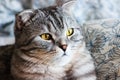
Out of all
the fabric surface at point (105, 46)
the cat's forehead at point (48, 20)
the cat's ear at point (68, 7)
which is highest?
the cat's ear at point (68, 7)

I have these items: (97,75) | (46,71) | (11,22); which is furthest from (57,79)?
(11,22)

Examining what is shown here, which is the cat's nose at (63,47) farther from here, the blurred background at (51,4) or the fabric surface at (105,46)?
the blurred background at (51,4)

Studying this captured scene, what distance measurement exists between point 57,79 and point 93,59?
175mm

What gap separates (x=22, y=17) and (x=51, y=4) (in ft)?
1.87

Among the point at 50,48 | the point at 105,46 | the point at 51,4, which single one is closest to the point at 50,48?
the point at 50,48

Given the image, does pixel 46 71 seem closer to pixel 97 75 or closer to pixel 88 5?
pixel 97 75

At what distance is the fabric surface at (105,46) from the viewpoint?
39.4 inches

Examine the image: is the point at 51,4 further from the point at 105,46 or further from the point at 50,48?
the point at 50,48

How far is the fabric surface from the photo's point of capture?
1.00 metres

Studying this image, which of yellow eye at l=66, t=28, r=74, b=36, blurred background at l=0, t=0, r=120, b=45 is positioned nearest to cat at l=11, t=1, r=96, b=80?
yellow eye at l=66, t=28, r=74, b=36

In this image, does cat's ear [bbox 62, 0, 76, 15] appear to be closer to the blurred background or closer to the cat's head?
the cat's head

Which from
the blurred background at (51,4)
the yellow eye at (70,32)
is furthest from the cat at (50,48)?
the blurred background at (51,4)

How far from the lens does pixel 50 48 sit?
0.91 metres

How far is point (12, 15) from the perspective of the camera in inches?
60.6
